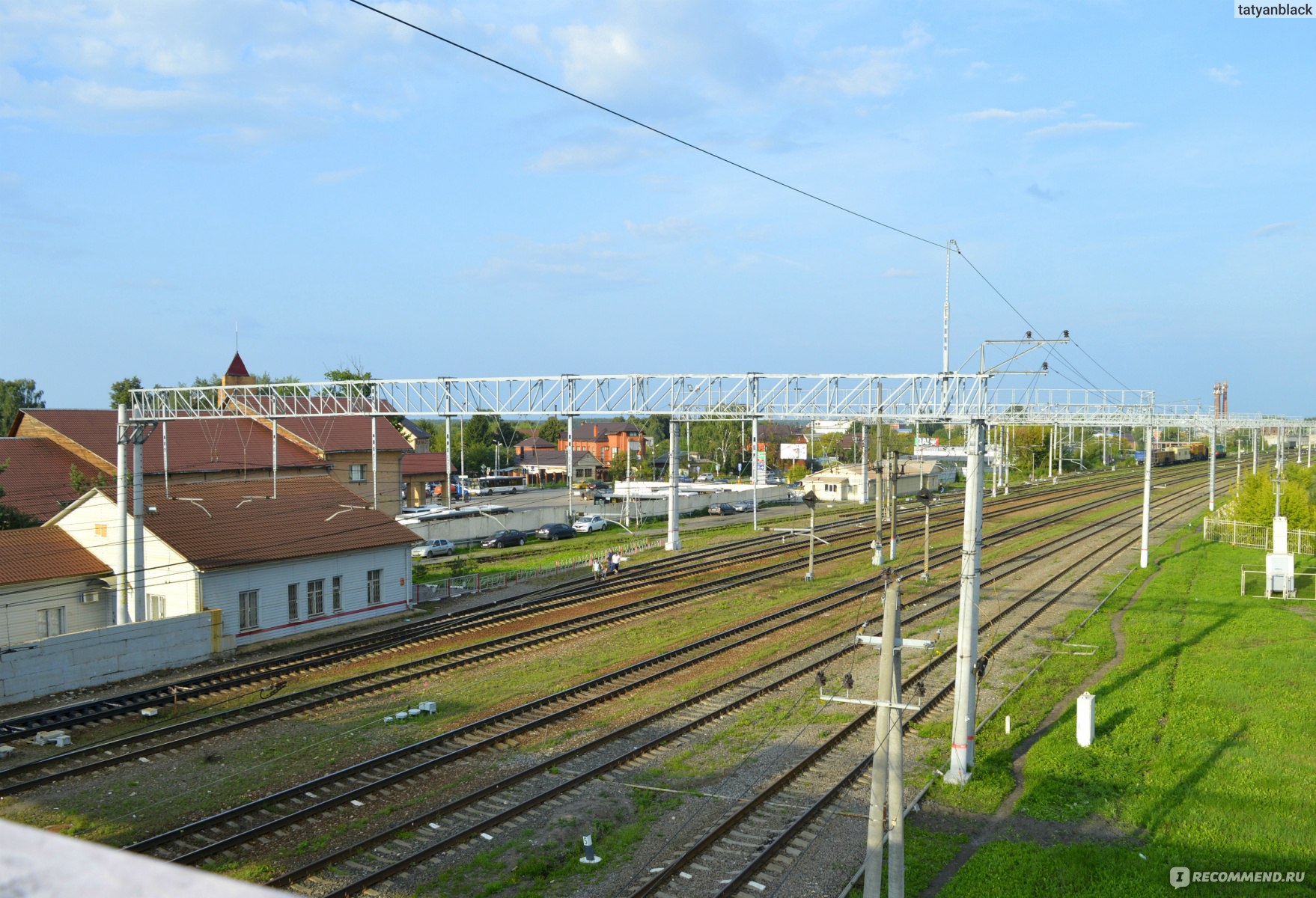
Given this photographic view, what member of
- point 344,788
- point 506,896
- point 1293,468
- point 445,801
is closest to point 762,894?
point 506,896

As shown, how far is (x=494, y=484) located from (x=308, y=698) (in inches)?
2693

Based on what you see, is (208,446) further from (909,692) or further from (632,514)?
(909,692)

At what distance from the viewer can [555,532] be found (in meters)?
51.7

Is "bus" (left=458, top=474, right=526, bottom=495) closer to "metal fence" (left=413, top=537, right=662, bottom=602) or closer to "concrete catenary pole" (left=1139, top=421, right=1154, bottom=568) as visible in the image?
"metal fence" (left=413, top=537, right=662, bottom=602)

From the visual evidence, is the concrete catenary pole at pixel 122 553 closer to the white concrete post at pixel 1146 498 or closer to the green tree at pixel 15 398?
the white concrete post at pixel 1146 498

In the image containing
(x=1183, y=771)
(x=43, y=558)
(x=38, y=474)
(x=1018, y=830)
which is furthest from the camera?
(x=38, y=474)

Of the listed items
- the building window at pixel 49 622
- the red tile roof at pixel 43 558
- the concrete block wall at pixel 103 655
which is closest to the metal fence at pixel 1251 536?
the concrete block wall at pixel 103 655

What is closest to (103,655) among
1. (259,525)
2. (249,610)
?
(249,610)

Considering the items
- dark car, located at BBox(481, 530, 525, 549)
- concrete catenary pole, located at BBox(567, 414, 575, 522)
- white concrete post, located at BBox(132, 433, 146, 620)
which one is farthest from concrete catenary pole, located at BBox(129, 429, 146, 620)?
dark car, located at BBox(481, 530, 525, 549)

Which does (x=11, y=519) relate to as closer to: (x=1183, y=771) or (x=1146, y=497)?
(x=1183, y=771)

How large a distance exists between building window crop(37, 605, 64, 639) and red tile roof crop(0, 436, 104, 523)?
13985 mm

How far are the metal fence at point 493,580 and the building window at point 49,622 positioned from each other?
10.3 m

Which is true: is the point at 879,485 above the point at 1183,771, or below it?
above

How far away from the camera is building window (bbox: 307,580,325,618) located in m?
27.9
